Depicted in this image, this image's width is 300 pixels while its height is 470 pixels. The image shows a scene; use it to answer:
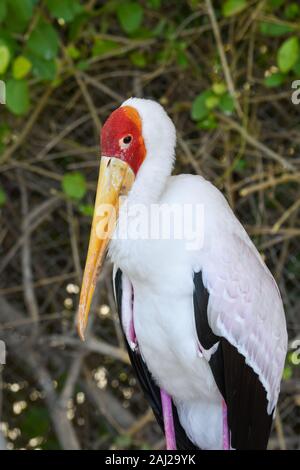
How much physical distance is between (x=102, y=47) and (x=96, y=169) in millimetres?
522

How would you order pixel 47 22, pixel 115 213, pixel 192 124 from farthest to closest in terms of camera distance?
pixel 192 124 → pixel 47 22 → pixel 115 213

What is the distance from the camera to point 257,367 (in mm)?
2281

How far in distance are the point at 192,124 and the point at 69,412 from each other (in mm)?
1214

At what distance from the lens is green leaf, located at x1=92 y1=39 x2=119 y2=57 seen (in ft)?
10.7

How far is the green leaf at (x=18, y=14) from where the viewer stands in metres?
2.85

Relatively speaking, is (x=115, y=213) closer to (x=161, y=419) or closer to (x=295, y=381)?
(x=161, y=419)

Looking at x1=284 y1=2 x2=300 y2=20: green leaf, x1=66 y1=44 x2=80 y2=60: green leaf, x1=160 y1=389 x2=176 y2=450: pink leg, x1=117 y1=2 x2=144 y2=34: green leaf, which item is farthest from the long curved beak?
x1=284 y1=2 x2=300 y2=20: green leaf

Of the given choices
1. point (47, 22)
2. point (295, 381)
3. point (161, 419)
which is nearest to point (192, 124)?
point (47, 22)

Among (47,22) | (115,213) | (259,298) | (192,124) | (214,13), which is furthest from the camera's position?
(192,124)

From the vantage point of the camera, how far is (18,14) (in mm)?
2879

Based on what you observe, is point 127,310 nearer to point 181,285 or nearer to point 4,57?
point 181,285

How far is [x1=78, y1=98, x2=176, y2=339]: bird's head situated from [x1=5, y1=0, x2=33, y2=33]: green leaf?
0.90m

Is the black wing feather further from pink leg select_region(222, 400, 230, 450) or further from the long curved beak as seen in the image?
the long curved beak

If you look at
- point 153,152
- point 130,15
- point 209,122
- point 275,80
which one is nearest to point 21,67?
point 130,15
